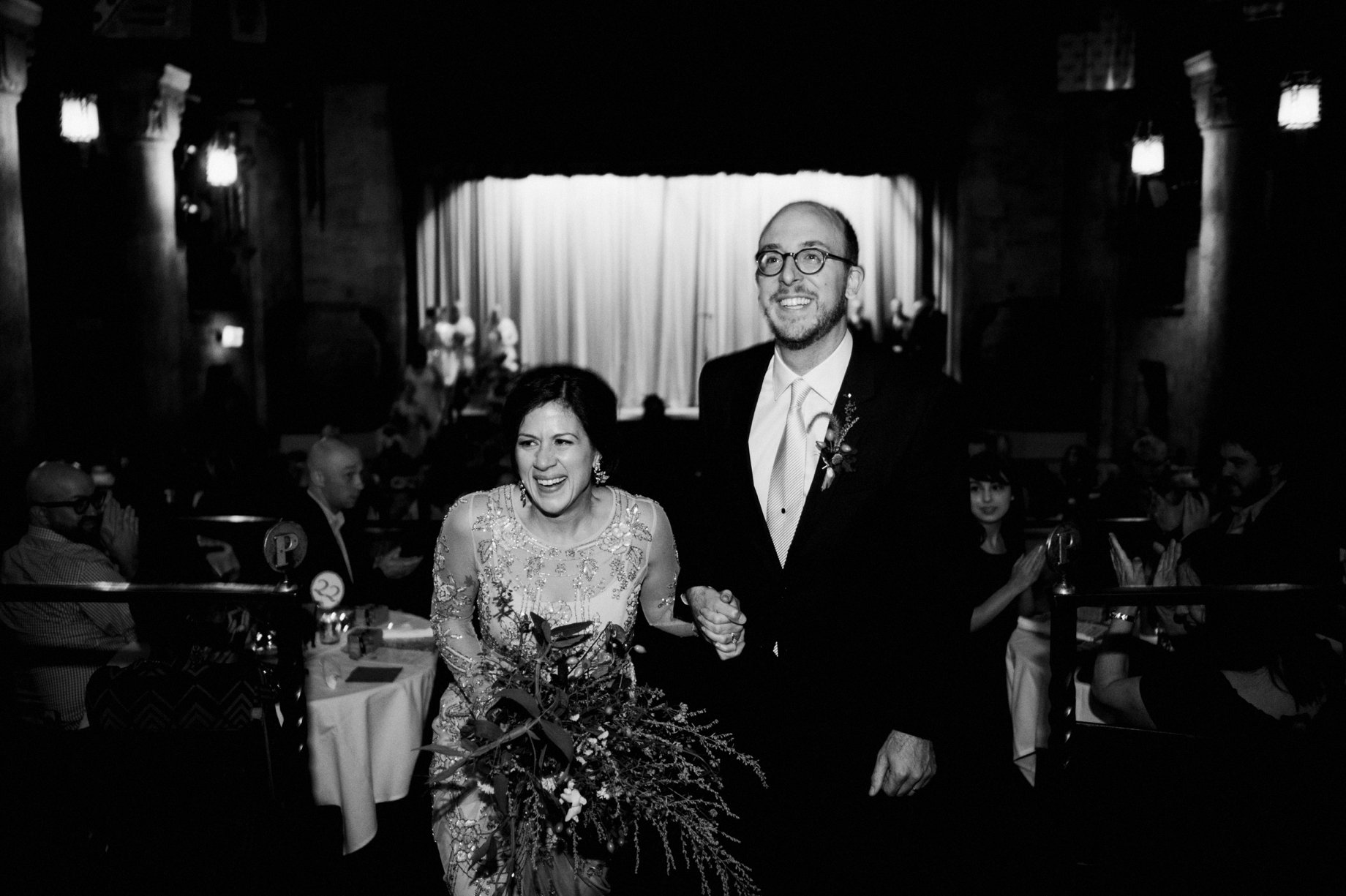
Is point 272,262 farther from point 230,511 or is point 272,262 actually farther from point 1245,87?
point 1245,87

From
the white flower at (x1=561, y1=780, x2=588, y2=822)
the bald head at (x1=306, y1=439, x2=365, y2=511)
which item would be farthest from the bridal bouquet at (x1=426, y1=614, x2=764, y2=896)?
the bald head at (x1=306, y1=439, x2=365, y2=511)

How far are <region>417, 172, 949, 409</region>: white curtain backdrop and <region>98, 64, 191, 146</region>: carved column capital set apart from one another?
6.03 meters

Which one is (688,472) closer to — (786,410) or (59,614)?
(59,614)

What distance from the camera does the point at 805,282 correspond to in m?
2.40

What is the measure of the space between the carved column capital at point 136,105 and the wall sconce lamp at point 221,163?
1.48 ft

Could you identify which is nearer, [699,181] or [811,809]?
[811,809]

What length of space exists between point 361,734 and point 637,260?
1422cm

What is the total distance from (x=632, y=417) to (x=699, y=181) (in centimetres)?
403

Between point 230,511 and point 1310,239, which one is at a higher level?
point 1310,239

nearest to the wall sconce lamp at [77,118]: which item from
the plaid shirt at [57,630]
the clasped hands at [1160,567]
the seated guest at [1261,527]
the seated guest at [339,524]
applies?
the seated guest at [339,524]

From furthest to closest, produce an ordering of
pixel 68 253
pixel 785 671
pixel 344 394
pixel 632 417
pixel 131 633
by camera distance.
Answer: pixel 632 417
pixel 344 394
pixel 68 253
pixel 131 633
pixel 785 671

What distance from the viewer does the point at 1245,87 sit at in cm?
904

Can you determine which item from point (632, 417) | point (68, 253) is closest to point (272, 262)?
point (68, 253)

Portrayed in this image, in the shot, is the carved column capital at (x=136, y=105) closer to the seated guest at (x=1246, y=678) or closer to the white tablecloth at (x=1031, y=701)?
the white tablecloth at (x=1031, y=701)
